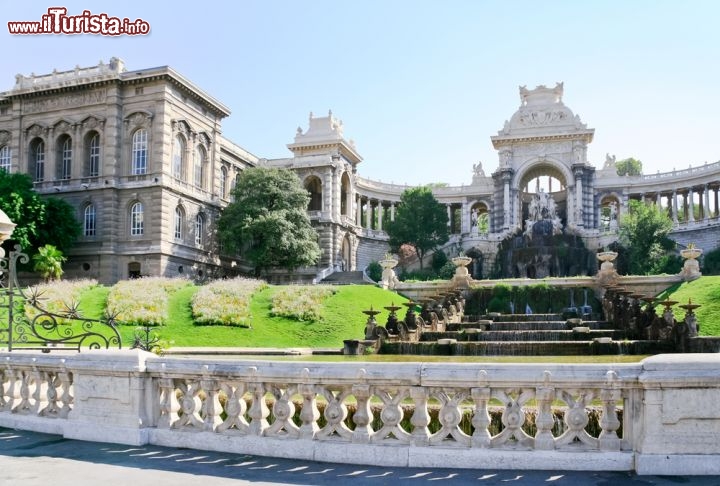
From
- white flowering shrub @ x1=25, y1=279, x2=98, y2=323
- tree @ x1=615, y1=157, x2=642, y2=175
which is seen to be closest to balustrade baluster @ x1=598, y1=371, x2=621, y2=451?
white flowering shrub @ x1=25, y1=279, x2=98, y2=323

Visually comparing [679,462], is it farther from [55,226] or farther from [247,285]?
[55,226]

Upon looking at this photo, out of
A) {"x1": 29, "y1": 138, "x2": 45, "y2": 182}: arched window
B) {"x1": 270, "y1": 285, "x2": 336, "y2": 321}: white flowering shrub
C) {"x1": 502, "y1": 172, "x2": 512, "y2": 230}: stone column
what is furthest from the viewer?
{"x1": 502, "y1": 172, "x2": 512, "y2": 230}: stone column

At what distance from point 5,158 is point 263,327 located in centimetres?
3723

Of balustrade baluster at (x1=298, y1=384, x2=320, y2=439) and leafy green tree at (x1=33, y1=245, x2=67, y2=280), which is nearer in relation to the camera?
balustrade baluster at (x1=298, y1=384, x2=320, y2=439)

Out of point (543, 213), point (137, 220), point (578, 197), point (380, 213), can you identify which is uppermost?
point (578, 197)

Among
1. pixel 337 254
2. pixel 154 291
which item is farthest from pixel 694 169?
pixel 154 291

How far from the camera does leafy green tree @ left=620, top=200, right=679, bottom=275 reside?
56.5 meters

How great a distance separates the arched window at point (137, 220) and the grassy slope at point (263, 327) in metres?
15.1

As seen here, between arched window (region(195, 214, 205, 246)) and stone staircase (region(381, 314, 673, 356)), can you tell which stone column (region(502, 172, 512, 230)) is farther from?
stone staircase (region(381, 314, 673, 356))

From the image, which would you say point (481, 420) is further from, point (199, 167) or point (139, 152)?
point (199, 167)

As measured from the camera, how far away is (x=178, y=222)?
5444cm

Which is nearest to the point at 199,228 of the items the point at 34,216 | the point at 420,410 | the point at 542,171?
the point at 34,216

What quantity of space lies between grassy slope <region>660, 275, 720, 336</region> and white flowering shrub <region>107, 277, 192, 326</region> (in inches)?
939

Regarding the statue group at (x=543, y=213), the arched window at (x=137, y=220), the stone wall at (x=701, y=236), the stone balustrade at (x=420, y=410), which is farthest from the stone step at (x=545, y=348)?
the stone wall at (x=701, y=236)
